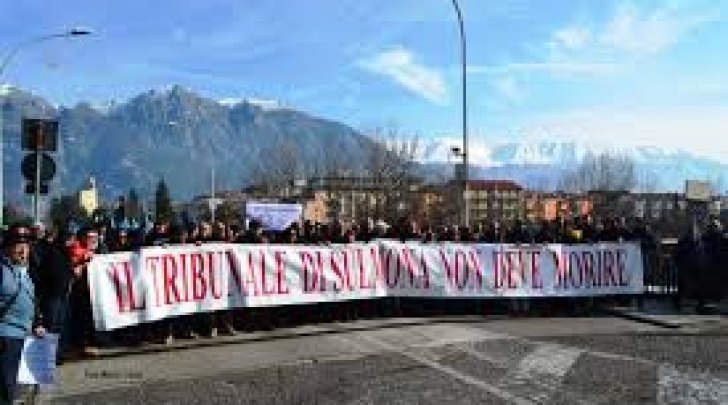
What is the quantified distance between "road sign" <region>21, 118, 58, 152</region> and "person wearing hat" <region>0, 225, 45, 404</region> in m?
8.71

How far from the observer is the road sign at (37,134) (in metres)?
19.1

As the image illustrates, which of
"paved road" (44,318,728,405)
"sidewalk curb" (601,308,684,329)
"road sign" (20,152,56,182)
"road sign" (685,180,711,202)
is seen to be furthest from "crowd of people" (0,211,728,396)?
"road sign" (685,180,711,202)

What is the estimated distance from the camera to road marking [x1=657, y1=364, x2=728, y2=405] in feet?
39.7

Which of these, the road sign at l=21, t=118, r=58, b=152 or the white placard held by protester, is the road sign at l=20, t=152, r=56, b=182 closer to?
the road sign at l=21, t=118, r=58, b=152

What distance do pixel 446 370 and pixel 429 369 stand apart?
22cm

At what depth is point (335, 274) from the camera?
21.1 meters

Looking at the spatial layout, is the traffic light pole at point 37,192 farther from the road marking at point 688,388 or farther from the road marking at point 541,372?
the road marking at point 688,388

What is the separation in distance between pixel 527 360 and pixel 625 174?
10202 cm

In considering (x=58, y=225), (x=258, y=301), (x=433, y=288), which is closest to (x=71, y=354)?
(x=58, y=225)

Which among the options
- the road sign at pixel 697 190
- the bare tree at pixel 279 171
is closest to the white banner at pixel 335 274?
the road sign at pixel 697 190

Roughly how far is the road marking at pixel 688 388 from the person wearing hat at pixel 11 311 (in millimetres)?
5984

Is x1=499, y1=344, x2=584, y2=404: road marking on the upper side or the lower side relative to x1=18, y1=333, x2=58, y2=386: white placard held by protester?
lower

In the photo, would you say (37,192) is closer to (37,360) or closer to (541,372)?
(37,360)

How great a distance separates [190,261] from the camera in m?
18.6
